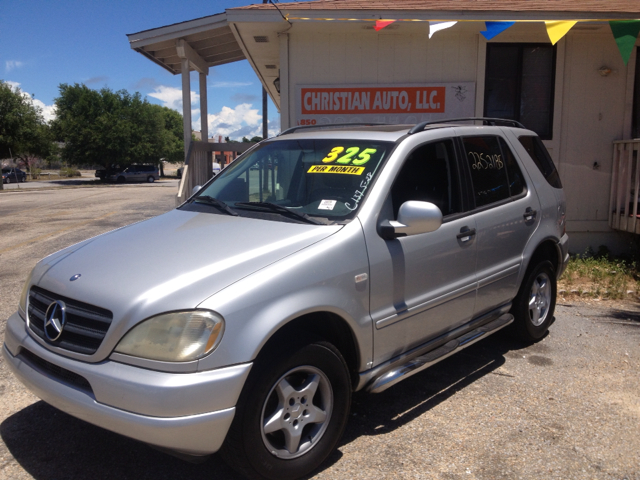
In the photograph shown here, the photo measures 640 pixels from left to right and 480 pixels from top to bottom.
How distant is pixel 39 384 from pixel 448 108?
→ 7200 mm

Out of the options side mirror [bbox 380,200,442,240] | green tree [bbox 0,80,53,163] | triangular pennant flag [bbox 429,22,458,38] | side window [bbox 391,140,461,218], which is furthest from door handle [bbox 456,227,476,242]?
green tree [bbox 0,80,53,163]

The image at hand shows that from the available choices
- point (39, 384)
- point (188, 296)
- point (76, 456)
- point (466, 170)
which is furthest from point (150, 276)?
point (466, 170)

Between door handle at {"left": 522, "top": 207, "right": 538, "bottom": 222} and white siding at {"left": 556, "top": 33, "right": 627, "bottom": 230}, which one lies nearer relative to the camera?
door handle at {"left": 522, "top": 207, "right": 538, "bottom": 222}

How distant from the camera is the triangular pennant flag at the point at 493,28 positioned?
23.3ft

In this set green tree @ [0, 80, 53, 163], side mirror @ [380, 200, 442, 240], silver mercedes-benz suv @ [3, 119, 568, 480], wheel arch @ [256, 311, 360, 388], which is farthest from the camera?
green tree @ [0, 80, 53, 163]

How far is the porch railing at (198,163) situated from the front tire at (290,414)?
20.8ft

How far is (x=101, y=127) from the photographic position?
4628cm

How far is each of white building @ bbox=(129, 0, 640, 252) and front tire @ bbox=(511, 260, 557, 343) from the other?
393cm

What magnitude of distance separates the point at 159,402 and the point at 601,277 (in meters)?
6.64

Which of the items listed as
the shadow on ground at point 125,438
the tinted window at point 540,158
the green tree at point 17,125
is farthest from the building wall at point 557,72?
the green tree at point 17,125

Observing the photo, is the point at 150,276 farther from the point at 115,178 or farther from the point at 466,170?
the point at 115,178

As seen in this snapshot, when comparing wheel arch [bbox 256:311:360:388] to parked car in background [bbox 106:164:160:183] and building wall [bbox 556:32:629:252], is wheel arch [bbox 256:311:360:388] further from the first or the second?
parked car in background [bbox 106:164:160:183]

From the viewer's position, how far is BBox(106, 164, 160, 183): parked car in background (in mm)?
47406

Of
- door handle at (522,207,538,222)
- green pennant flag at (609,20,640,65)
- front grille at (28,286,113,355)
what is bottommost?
front grille at (28,286,113,355)
